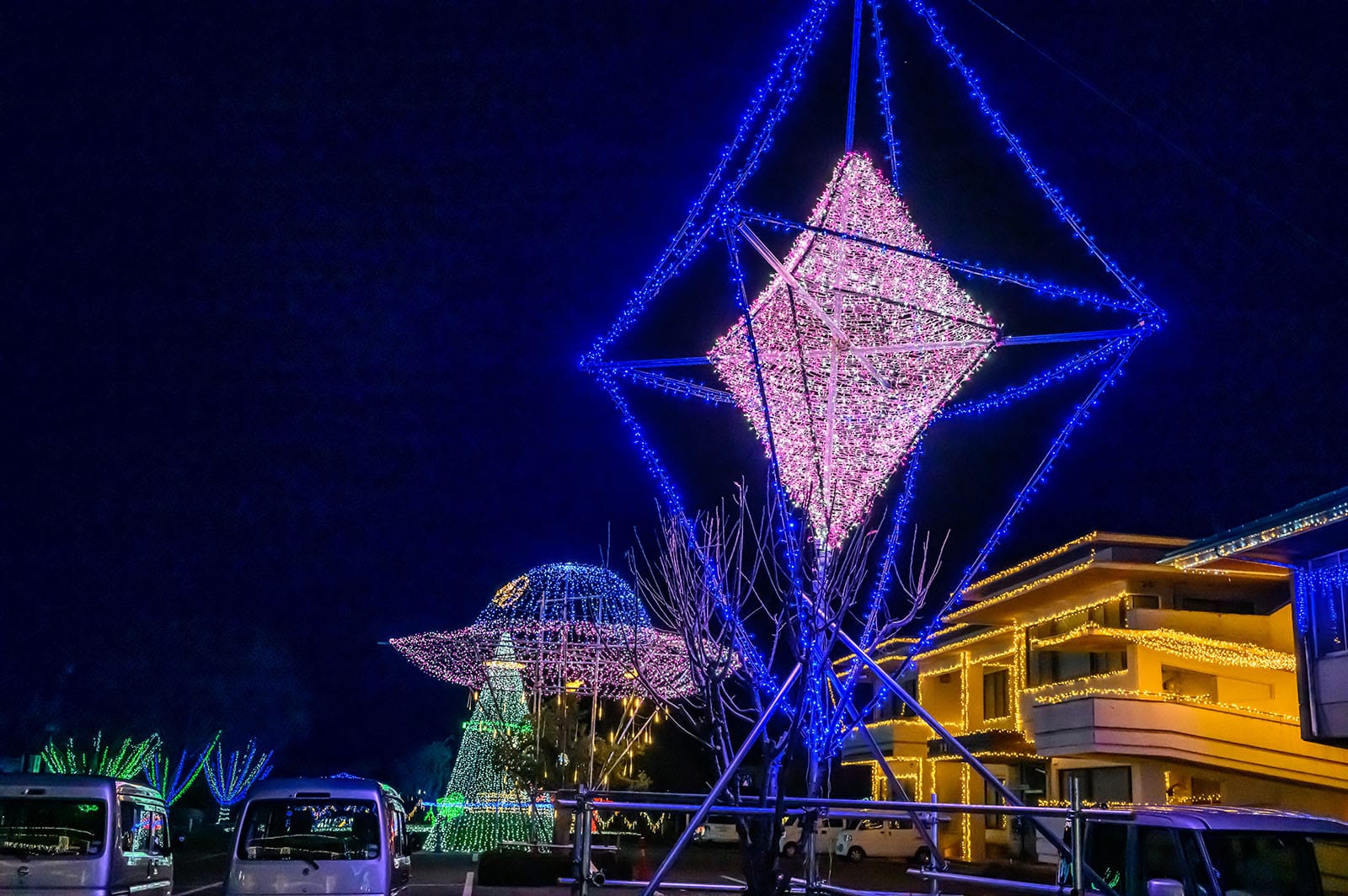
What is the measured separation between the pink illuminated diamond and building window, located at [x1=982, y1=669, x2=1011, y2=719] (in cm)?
3305

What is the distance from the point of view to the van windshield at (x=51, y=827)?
12719mm

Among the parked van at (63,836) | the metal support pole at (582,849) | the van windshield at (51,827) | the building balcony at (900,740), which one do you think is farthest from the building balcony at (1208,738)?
the van windshield at (51,827)

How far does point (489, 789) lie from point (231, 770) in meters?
33.7

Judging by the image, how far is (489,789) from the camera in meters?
40.0

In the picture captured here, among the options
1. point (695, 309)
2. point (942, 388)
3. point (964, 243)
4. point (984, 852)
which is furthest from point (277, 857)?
point (984, 852)

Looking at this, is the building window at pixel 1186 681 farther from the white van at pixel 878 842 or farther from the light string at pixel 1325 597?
the light string at pixel 1325 597

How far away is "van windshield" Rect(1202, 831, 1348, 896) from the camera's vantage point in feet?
29.2

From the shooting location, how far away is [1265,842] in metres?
9.12

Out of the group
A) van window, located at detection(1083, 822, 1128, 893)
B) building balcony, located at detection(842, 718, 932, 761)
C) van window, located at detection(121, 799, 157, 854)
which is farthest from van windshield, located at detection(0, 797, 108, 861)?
building balcony, located at detection(842, 718, 932, 761)

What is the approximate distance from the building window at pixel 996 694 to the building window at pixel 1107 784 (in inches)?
208

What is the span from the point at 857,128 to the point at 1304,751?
24.4 m

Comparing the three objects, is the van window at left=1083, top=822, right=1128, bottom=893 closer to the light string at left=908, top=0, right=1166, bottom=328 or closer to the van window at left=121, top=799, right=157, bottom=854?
the light string at left=908, top=0, right=1166, bottom=328

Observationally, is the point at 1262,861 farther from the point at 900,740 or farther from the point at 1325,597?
the point at 900,740

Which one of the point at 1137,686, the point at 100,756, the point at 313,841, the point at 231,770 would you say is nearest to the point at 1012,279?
the point at 313,841
